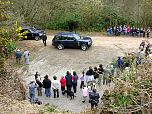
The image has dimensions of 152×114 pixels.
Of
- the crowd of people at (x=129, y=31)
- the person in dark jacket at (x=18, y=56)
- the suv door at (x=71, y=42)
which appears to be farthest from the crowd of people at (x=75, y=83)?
the crowd of people at (x=129, y=31)

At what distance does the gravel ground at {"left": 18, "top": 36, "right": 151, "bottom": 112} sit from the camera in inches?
1028

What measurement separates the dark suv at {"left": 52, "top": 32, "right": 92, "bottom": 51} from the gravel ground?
15.1 inches

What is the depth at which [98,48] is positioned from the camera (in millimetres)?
30797

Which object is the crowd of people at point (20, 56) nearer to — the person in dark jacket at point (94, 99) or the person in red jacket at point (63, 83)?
the person in red jacket at point (63, 83)

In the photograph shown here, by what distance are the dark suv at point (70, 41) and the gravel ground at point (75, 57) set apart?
38cm

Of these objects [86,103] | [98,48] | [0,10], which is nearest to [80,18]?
Answer: [98,48]

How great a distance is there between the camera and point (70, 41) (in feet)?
99.3

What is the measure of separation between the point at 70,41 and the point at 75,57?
1863 mm

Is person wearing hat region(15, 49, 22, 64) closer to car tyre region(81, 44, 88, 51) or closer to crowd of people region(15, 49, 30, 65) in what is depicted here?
crowd of people region(15, 49, 30, 65)

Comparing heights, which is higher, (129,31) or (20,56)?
(129,31)

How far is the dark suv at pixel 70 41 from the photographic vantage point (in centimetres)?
3003

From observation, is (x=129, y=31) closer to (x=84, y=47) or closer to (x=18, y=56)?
(x=84, y=47)

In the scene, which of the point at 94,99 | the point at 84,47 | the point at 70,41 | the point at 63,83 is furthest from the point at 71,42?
the point at 94,99

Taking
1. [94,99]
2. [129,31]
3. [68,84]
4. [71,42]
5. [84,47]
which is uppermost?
[129,31]
